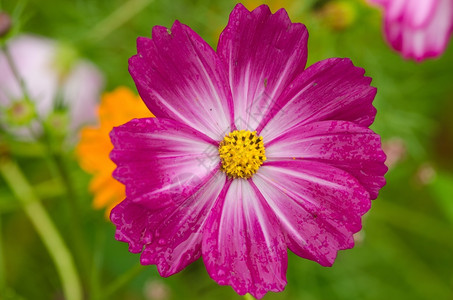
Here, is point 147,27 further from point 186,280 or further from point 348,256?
point 348,256

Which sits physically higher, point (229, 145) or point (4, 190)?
point (4, 190)

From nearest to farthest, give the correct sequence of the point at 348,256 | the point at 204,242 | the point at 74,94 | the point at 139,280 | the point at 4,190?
1. the point at 204,242
2. the point at 74,94
3. the point at 139,280
4. the point at 4,190
5. the point at 348,256

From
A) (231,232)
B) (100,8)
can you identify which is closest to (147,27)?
(100,8)

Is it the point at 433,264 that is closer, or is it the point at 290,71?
the point at 290,71

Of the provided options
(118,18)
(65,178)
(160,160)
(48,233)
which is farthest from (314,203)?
(118,18)

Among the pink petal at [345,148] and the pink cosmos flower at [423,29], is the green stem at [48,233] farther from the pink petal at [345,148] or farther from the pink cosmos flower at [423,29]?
the pink cosmos flower at [423,29]

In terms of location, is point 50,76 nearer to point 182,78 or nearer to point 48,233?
point 48,233
